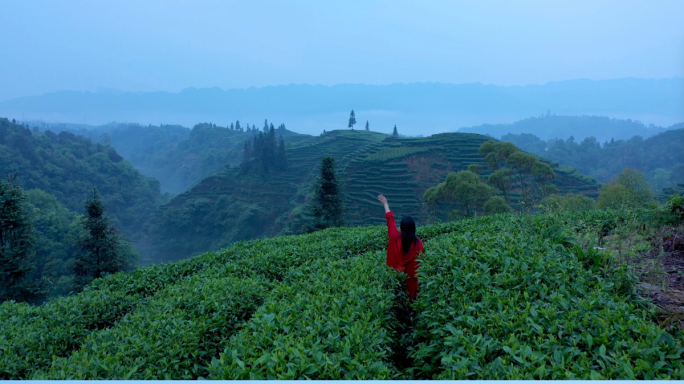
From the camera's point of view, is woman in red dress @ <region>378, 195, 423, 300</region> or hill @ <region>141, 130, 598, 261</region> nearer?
woman in red dress @ <region>378, 195, 423, 300</region>

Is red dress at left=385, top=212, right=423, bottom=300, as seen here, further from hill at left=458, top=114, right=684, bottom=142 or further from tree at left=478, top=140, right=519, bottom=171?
hill at left=458, top=114, right=684, bottom=142

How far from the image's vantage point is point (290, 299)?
3.17m

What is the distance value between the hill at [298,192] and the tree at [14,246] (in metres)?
26.7

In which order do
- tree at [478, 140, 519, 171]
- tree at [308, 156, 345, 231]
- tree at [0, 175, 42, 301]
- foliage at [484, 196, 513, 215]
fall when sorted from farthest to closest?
tree at [478, 140, 519, 171] < foliage at [484, 196, 513, 215] < tree at [308, 156, 345, 231] < tree at [0, 175, 42, 301]

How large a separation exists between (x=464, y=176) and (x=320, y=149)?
175 feet

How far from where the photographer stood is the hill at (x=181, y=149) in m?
113

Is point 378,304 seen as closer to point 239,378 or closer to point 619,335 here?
point 239,378

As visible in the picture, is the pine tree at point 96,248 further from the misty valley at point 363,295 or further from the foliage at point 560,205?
the foliage at point 560,205

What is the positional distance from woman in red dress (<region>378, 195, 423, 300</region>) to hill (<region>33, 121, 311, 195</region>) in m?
101

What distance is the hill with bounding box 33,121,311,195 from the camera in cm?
11261

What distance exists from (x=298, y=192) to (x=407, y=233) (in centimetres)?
5630

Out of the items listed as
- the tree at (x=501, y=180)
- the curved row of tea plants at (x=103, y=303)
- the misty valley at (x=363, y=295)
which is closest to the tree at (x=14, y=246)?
the misty valley at (x=363, y=295)

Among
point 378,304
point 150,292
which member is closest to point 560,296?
point 378,304

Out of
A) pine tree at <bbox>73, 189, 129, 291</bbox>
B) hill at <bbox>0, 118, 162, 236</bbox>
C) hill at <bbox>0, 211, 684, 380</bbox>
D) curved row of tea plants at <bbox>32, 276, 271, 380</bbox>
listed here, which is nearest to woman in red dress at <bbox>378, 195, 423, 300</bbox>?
hill at <bbox>0, 211, 684, 380</bbox>
